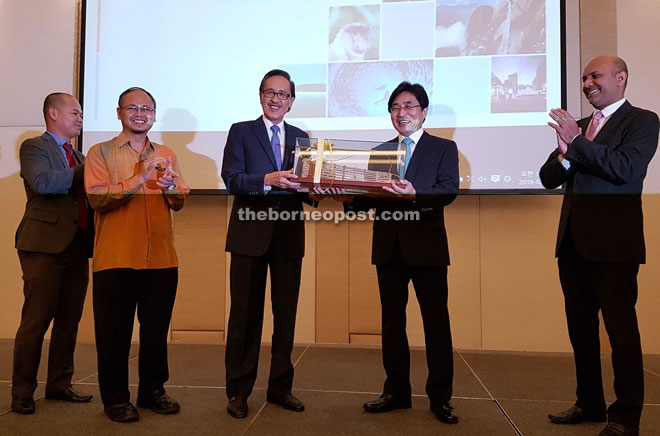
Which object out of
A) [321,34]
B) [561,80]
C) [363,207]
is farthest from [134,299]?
[561,80]

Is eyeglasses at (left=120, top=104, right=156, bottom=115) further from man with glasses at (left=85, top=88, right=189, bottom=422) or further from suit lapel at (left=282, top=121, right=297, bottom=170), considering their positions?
suit lapel at (left=282, top=121, right=297, bottom=170)

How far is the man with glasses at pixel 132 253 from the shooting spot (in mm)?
2303

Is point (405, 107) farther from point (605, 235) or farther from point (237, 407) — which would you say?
point (237, 407)

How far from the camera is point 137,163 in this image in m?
2.40

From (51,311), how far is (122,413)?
2.26ft

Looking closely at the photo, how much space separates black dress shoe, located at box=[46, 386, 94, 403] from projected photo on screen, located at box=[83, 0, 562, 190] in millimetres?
1888

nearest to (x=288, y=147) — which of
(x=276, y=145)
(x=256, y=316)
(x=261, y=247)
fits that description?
(x=276, y=145)

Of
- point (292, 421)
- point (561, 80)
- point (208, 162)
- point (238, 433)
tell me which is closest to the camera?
point (238, 433)

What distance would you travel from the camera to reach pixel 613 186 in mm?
2223

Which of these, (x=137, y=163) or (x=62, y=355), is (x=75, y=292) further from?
(x=137, y=163)

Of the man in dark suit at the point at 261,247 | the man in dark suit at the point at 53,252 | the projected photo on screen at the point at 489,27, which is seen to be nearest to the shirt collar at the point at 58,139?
the man in dark suit at the point at 53,252

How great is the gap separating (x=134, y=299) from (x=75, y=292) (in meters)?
0.50

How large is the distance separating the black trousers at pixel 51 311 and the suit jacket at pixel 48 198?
7cm

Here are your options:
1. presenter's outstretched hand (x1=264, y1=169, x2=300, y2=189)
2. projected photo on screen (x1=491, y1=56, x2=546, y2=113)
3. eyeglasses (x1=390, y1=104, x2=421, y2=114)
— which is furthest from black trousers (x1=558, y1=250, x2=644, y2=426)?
projected photo on screen (x1=491, y1=56, x2=546, y2=113)
